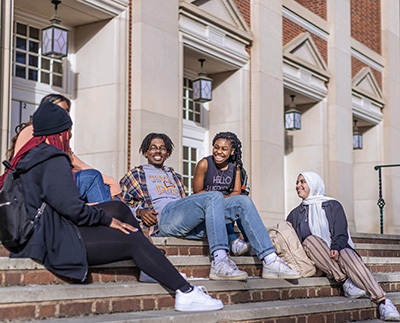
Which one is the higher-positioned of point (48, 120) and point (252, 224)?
point (48, 120)

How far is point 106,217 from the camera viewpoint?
4305 millimetres

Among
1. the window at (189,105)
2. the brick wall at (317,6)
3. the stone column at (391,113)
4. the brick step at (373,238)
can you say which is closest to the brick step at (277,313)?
the brick step at (373,238)

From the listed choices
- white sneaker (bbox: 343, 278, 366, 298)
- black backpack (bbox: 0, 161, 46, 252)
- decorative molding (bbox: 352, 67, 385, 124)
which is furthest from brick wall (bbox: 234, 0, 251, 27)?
black backpack (bbox: 0, 161, 46, 252)

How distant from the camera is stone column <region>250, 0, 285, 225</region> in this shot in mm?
11750

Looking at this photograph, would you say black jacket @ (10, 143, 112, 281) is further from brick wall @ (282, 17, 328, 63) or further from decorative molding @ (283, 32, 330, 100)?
brick wall @ (282, 17, 328, 63)

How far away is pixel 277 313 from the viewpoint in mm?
5125

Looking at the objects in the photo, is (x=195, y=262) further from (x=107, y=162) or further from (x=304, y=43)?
(x=304, y=43)

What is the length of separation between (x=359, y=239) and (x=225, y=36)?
423cm

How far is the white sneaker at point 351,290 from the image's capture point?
20.3 feet

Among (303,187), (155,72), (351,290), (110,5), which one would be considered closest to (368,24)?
(155,72)

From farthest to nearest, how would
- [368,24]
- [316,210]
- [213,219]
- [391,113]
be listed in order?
1. [368,24]
2. [391,113]
3. [316,210]
4. [213,219]

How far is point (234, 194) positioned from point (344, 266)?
1262 mm

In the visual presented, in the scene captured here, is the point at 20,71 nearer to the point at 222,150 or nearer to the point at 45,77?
Result: the point at 45,77

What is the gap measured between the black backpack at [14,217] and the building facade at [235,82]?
3626 mm
